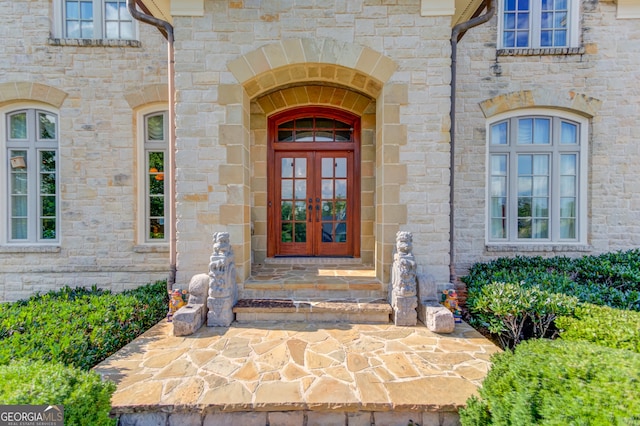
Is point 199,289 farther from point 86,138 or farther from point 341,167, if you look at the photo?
point 86,138

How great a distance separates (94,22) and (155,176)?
2882 millimetres

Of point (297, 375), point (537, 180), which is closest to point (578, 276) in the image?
point (537, 180)

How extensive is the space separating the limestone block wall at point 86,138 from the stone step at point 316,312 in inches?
95.2

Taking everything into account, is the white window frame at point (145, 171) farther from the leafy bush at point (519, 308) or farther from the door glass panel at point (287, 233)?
the leafy bush at point (519, 308)

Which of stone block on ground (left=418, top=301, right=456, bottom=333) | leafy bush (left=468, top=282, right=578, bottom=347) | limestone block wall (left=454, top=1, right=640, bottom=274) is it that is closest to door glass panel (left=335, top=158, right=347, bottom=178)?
limestone block wall (left=454, top=1, right=640, bottom=274)

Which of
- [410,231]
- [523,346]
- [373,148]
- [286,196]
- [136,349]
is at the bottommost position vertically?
[136,349]

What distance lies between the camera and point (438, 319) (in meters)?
3.44

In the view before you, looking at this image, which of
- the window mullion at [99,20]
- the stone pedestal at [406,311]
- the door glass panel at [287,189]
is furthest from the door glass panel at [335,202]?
the window mullion at [99,20]

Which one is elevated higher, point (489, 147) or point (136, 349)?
point (489, 147)

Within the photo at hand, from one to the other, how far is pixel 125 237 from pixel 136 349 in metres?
2.76

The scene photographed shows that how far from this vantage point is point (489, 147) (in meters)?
5.33

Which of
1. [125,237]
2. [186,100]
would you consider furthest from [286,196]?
[125,237]

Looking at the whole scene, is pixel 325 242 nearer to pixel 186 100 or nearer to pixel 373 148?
pixel 373 148

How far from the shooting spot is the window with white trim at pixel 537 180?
5258 mm
